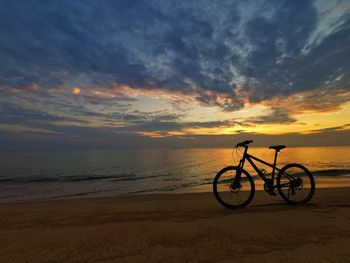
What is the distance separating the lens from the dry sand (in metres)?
3.70

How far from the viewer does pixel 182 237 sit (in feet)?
14.7

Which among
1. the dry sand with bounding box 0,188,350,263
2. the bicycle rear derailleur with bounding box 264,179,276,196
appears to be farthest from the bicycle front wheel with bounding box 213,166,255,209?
the dry sand with bounding box 0,188,350,263

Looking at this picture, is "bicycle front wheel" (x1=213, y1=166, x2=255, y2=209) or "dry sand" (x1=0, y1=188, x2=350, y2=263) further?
"bicycle front wheel" (x1=213, y1=166, x2=255, y2=209)

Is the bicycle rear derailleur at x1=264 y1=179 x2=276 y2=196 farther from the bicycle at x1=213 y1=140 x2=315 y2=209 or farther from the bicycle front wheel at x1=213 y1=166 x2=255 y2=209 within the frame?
the bicycle front wheel at x1=213 y1=166 x2=255 y2=209

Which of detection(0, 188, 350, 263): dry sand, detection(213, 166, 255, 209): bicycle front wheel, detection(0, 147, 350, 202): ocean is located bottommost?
detection(0, 147, 350, 202): ocean

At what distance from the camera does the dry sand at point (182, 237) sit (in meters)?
3.70

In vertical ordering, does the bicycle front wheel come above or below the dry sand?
above

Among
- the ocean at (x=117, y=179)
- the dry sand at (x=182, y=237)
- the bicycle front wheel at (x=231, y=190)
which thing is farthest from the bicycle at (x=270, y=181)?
the ocean at (x=117, y=179)

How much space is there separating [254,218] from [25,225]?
16.9 feet

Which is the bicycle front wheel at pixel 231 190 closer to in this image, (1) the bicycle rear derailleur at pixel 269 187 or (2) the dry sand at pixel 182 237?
(1) the bicycle rear derailleur at pixel 269 187

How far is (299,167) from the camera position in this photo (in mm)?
7746

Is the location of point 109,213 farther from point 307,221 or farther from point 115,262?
point 307,221

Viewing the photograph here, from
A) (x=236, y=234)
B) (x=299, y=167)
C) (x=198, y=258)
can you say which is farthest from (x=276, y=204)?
(x=198, y=258)

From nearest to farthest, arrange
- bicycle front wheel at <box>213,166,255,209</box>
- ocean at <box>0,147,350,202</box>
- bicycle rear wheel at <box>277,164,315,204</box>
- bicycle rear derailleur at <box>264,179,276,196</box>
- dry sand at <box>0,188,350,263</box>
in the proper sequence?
dry sand at <box>0,188,350,263</box>
bicycle front wheel at <box>213,166,255,209</box>
bicycle rear wheel at <box>277,164,315,204</box>
bicycle rear derailleur at <box>264,179,276,196</box>
ocean at <box>0,147,350,202</box>
